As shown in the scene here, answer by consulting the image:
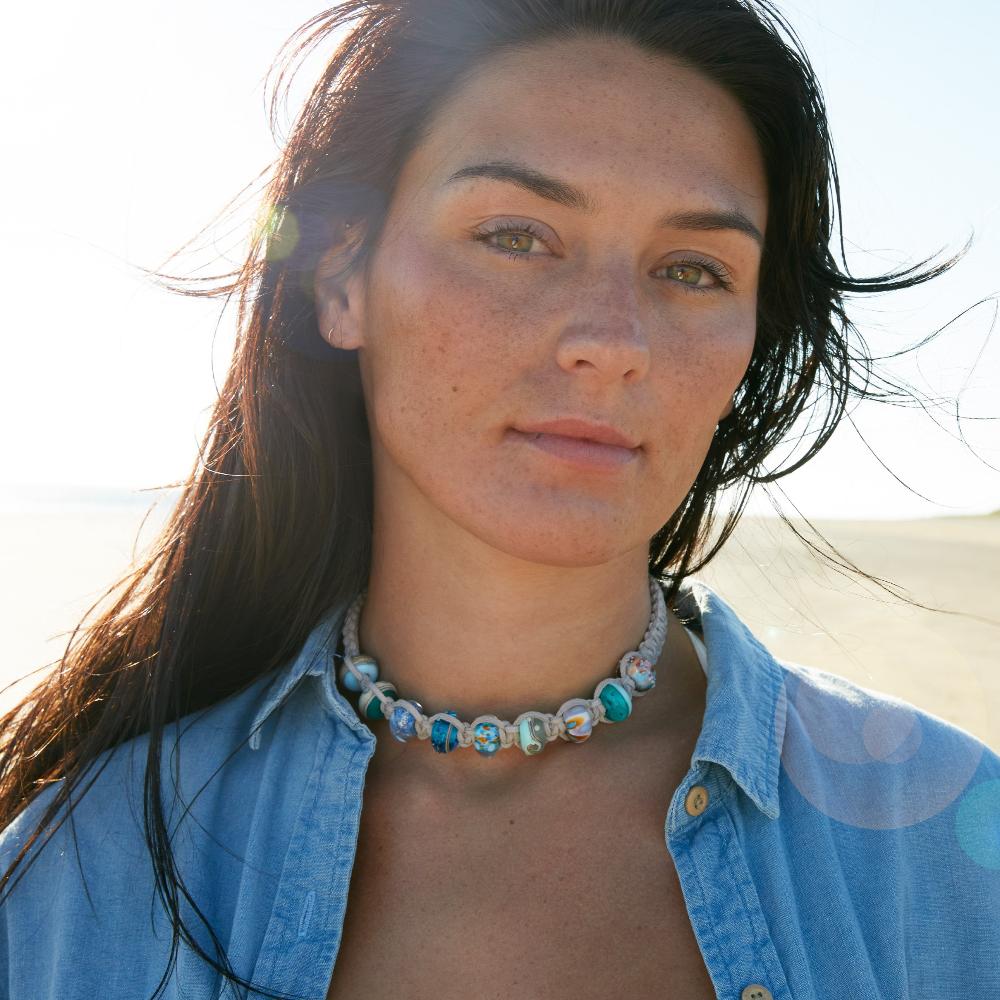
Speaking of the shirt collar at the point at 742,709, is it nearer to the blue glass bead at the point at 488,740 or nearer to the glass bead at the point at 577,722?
the glass bead at the point at 577,722

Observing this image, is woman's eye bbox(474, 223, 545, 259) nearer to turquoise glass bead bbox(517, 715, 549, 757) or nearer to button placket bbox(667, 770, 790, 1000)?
turquoise glass bead bbox(517, 715, 549, 757)

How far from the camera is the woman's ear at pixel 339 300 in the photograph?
215cm

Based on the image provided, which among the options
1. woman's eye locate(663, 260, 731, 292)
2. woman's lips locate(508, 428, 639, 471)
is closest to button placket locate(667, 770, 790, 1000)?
woman's lips locate(508, 428, 639, 471)

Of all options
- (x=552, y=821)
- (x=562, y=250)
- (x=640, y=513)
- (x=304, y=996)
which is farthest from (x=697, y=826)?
(x=562, y=250)

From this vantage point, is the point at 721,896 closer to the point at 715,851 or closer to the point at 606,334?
the point at 715,851

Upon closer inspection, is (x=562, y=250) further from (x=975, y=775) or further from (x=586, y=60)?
(x=975, y=775)

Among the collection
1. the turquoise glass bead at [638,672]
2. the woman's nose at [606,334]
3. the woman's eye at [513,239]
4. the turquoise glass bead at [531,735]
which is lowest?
the turquoise glass bead at [531,735]

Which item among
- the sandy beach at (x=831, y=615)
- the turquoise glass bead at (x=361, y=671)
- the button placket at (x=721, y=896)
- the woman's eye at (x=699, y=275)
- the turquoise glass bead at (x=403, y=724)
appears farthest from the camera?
the sandy beach at (x=831, y=615)

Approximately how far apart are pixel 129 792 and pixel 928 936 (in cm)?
151

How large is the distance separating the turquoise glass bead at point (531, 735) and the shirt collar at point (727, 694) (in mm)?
307

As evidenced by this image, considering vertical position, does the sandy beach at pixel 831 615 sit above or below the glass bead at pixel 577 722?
below

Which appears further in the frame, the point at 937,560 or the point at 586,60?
the point at 937,560

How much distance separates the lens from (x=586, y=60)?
2.02 m

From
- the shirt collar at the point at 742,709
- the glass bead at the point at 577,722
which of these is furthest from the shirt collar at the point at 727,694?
Result: the glass bead at the point at 577,722
